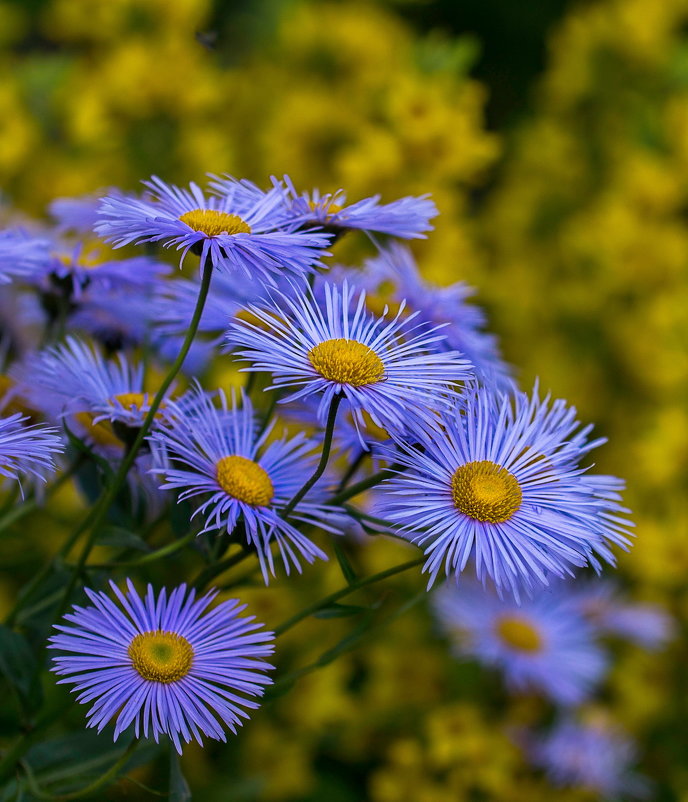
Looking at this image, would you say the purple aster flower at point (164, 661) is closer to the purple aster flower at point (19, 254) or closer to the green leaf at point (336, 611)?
the green leaf at point (336, 611)

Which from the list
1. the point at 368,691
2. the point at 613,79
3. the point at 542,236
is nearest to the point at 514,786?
the point at 368,691

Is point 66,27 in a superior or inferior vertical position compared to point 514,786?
superior

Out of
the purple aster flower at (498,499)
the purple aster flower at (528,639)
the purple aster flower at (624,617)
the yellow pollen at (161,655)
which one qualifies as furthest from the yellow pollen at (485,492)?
the purple aster flower at (624,617)

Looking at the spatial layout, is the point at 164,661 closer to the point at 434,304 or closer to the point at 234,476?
the point at 234,476

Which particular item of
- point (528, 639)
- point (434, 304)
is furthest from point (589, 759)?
point (434, 304)

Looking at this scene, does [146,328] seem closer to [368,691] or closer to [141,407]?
[141,407]

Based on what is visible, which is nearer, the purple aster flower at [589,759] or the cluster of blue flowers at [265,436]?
the cluster of blue flowers at [265,436]

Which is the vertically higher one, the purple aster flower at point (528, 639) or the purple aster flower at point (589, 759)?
the purple aster flower at point (528, 639)
